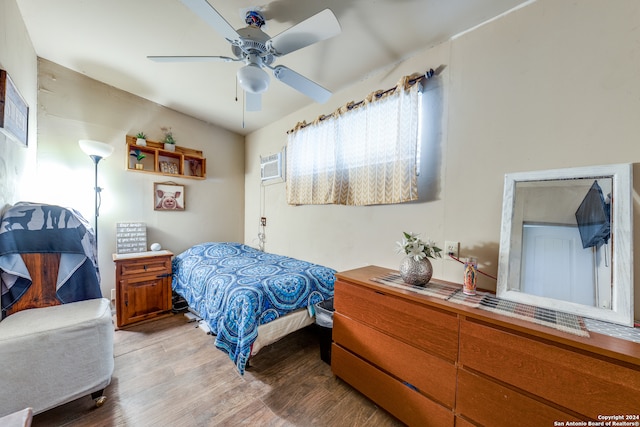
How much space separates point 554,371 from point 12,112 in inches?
127

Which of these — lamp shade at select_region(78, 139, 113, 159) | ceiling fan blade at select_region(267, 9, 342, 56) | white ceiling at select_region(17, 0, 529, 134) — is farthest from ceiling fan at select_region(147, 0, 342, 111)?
lamp shade at select_region(78, 139, 113, 159)

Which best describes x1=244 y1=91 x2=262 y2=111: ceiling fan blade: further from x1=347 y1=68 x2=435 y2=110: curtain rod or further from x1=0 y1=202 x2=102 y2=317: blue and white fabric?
x1=0 y1=202 x2=102 y2=317: blue and white fabric

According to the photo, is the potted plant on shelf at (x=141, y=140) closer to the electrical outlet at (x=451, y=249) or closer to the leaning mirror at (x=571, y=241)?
the electrical outlet at (x=451, y=249)

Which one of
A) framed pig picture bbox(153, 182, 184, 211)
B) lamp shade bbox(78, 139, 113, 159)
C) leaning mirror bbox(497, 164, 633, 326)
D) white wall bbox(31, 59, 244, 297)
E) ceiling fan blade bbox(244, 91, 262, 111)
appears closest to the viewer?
leaning mirror bbox(497, 164, 633, 326)

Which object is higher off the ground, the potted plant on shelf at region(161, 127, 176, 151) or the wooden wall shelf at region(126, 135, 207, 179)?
the potted plant on shelf at region(161, 127, 176, 151)

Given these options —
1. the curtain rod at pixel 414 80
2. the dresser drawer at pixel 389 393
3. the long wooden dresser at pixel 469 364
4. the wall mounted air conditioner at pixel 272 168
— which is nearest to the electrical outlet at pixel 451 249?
the long wooden dresser at pixel 469 364

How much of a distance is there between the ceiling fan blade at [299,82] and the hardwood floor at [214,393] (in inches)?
85.8

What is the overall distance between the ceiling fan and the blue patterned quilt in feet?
4.82

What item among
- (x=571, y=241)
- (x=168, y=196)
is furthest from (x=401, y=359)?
(x=168, y=196)

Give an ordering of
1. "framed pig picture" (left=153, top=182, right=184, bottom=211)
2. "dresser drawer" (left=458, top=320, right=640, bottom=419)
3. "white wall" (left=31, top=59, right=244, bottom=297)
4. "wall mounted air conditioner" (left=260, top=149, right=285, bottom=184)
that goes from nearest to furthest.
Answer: "dresser drawer" (left=458, top=320, right=640, bottom=419) → "white wall" (left=31, top=59, right=244, bottom=297) → "framed pig picture" (left=153, top=182, right=184, bottom=211) → "wall mounted air conditioner" (left=260, top=149, right=285, bottom=184)

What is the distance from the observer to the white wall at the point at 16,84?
1.43 meters

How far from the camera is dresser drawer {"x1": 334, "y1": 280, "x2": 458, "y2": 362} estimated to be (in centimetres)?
111

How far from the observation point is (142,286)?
243 cm

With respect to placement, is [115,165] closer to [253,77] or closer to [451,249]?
[253,77]
